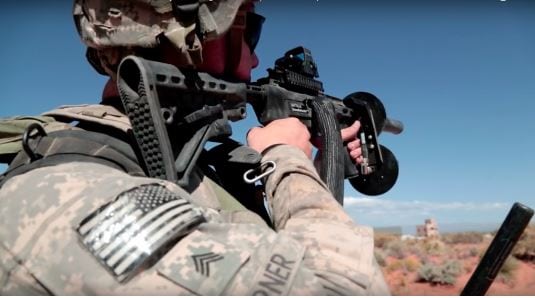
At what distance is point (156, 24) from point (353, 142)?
1.68m

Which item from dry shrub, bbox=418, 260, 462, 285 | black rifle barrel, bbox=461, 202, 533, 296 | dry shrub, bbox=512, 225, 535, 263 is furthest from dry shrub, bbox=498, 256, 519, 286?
black rifle barrel, bbox=461, 202, 533, 296

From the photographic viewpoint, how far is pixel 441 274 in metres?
18.5

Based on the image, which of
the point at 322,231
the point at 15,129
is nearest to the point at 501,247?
the point at 322,231

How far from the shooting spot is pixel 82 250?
1.15 meters

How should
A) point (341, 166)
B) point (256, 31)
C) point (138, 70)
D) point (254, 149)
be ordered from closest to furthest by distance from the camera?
point (138, 70)
point (254, 149)
point (256, 31)
point (341, 166)

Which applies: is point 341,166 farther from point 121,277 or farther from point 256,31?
point 121,277

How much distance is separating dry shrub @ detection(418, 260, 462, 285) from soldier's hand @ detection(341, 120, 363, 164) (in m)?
17.0

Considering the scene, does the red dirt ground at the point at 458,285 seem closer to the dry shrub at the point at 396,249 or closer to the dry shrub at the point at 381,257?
the dry shrub at the point at 381,257

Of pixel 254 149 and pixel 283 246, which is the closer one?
pixel 283 246

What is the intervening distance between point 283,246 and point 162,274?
1.13 feet

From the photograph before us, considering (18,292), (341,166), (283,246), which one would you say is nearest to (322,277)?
(283,246)

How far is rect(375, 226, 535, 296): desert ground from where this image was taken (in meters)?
17.6

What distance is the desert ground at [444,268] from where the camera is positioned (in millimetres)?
17562

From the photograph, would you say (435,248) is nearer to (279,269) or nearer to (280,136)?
(280,136)
